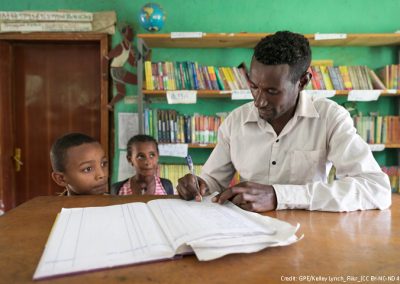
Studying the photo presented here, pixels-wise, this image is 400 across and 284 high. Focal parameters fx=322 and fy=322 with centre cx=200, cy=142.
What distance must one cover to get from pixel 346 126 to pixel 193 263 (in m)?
0.85

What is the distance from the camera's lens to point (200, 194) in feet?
2.86

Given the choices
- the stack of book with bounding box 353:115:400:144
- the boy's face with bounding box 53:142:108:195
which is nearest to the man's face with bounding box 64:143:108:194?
the boy's face with bounding box 53:142:108:195

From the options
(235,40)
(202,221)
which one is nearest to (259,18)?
(235,40)

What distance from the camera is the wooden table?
0.41 meters

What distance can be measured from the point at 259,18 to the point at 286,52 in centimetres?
189

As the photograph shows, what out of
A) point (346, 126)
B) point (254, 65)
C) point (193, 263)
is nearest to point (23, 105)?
point (254, 65)

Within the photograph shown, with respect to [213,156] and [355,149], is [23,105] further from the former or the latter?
[355,149]

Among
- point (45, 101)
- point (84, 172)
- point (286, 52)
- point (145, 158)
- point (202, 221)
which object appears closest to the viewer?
point (202, 221)

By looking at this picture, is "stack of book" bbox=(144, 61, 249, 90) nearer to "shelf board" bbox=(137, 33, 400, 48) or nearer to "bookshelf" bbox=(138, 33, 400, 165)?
"bookshelf" bbox=(138, 33, 400, 165)

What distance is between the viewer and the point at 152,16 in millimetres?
2475

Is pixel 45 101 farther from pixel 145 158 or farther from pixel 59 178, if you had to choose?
pixel 59 178

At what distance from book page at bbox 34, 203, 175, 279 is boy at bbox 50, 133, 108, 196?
0.68 m

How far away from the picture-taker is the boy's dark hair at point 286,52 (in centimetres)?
103

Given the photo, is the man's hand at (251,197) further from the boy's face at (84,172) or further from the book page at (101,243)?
the boy's face at (84,172)
